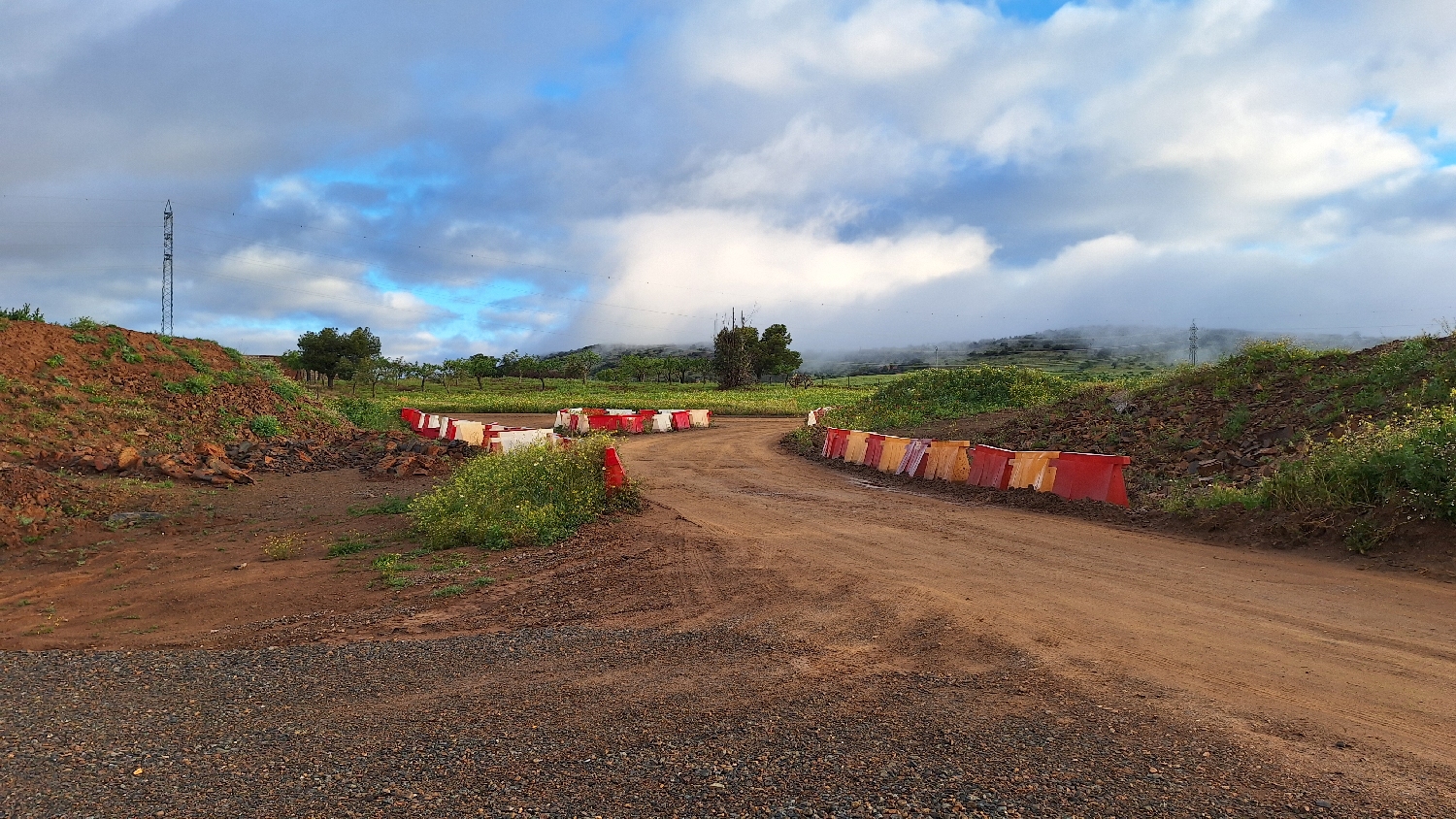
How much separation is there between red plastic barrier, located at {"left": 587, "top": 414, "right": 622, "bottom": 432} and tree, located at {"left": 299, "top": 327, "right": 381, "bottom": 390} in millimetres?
52138

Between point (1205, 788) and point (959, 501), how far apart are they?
10.7 metres

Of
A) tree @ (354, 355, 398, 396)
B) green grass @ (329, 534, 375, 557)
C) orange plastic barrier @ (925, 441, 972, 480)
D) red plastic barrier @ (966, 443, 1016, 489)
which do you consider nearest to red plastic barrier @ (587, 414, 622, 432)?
orange plastic barrier @ (925, 441, 972, 480)

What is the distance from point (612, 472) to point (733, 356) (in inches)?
3080

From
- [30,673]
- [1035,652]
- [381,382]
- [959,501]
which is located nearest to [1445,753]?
[1035,652]

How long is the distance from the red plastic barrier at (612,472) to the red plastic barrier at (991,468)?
684 cm

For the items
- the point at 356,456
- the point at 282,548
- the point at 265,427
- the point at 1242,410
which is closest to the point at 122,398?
the point at 265,427

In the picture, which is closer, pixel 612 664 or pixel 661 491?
pixel 612 664

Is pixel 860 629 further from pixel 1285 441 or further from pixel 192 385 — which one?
pixel 192 385

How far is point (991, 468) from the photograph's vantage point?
15.0 metres

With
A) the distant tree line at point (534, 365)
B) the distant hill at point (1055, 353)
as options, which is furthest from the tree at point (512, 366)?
the distant hill at point (1055, 353)

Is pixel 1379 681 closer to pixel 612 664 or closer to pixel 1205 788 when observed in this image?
pixel 1205 788

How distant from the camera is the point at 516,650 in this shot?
6.11 m

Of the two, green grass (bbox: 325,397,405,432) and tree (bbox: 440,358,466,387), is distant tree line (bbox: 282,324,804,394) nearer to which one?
tree (bbox: 440,358,466,387)

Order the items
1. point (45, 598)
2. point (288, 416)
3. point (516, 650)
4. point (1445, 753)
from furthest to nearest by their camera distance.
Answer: point (288, 416) → point (45, 598) → point (516, 650) → point (1445, 753)
